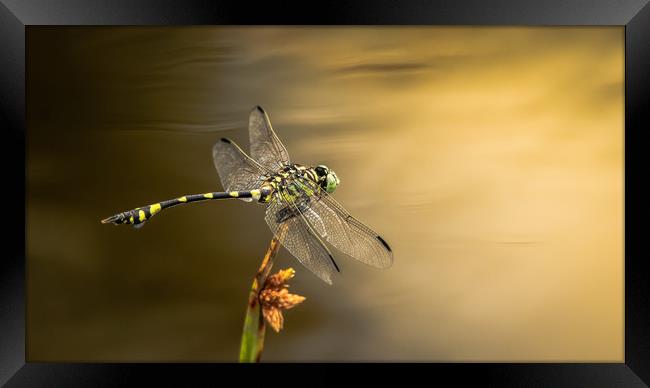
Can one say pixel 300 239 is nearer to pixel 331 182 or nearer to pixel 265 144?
pixel 331 182

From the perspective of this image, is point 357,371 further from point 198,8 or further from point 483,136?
point 198,8

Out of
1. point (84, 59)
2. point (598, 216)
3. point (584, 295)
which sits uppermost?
point (84, 59)

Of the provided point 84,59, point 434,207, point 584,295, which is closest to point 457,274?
point 434,207

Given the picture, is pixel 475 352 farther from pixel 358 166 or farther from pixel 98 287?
pixel 98 287

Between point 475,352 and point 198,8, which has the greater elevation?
point 198,8

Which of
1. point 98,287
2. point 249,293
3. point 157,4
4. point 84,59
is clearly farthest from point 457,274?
point 84,59

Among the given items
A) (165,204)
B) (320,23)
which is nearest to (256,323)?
(165,204)

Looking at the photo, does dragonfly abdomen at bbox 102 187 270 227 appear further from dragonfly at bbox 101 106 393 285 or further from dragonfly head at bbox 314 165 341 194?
dragonfly head at bbox 314 165 341 194
